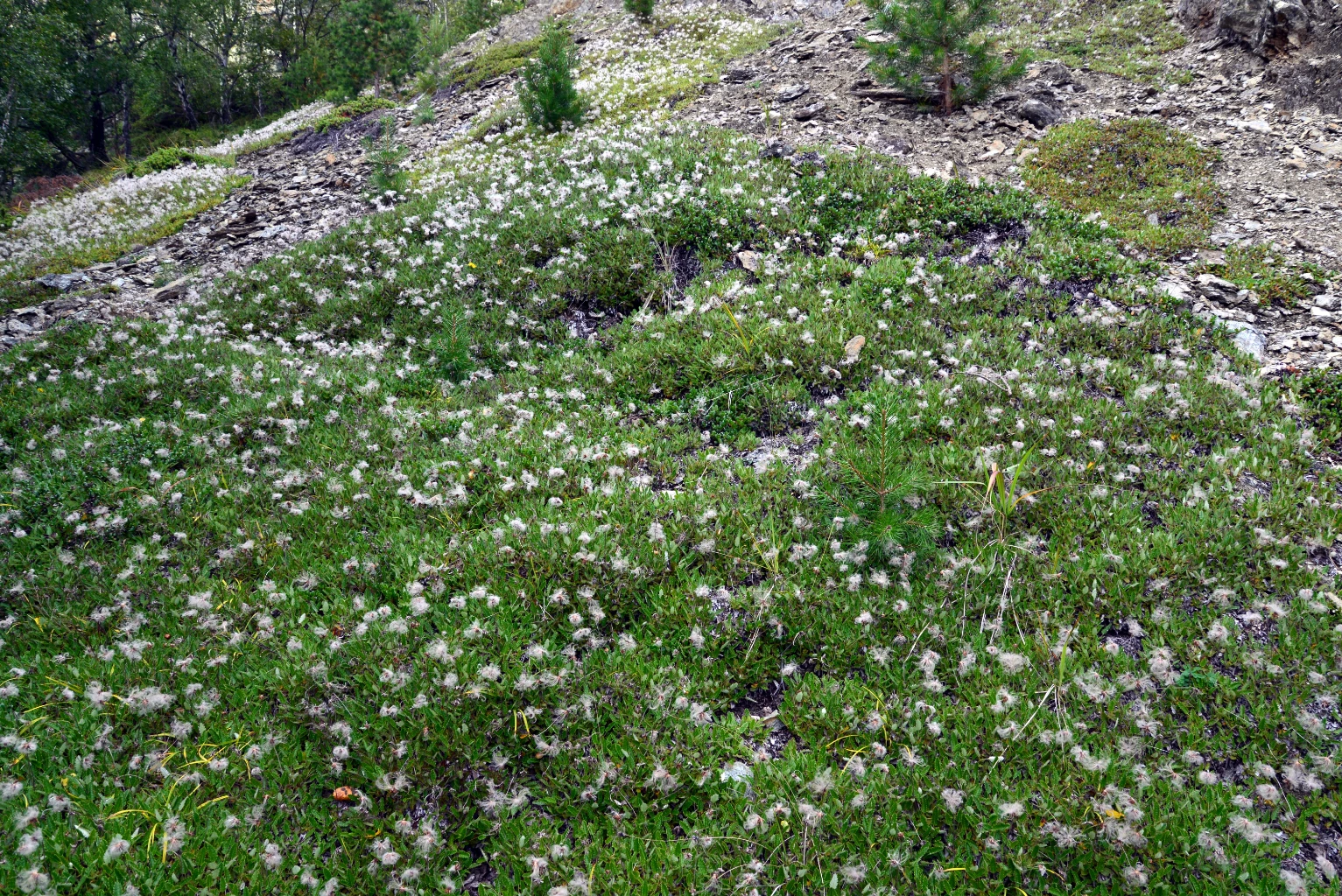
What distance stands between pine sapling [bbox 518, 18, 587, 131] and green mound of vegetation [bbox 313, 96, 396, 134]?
1150 cm

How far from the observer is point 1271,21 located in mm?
13383

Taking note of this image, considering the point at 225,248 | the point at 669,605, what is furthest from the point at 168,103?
the point at 669,605

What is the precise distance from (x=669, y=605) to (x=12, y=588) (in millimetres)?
5552

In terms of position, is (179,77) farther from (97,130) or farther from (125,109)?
(97,130)

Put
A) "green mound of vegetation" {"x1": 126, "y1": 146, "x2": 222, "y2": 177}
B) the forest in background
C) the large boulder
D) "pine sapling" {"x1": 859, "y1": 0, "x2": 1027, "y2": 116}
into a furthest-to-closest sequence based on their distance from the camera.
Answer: the forest in background
"green mound of vegetation" {"x1": 126, "y1": 146, "x2": 222, "y2": 177}
"pine sapling" {"x1": 859, "y1": 0, "x2": 1027, "y2": 116}
the large boulder

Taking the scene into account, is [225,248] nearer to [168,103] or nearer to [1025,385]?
Answer: [1025,385]

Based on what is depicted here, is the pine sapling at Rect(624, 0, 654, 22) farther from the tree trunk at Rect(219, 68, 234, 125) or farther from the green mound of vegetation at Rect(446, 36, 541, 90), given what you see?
the tree trunk at Rect(219, 68, 234, 125)

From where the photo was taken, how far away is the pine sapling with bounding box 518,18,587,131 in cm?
1672

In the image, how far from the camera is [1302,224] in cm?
977

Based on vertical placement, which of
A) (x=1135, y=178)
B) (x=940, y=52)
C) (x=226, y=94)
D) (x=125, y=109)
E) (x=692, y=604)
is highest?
(x=226, y=94)

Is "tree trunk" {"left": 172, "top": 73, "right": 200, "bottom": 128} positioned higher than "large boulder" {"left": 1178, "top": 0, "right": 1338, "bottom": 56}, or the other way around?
"tree trunk" {"left": 172, "top": 73, "right": 200, "bottom": 128}

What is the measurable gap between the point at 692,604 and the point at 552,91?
16.3 metres

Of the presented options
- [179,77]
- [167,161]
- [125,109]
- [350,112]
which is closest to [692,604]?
[350,112]

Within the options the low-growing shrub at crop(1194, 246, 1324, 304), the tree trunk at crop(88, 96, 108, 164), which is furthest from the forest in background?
the low-growing shrub at crop(1194, 246, 1324, 304)
